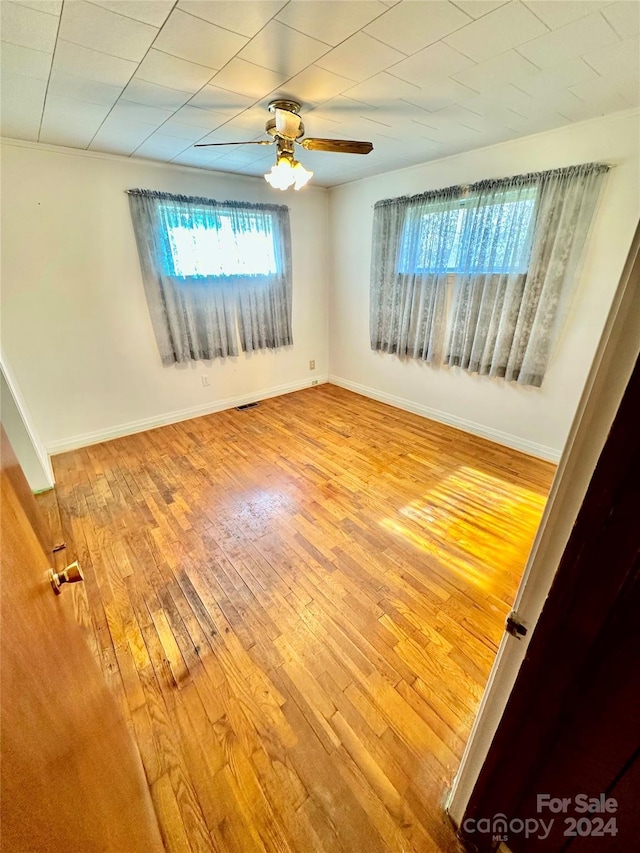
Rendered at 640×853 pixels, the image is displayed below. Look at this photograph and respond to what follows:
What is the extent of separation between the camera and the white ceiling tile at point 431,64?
141 cm

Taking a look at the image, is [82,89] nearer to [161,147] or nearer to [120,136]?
[120,136]

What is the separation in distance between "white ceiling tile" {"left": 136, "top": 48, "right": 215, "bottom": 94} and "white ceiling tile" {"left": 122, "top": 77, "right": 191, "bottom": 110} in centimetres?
5

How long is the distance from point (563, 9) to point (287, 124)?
4.11 feet

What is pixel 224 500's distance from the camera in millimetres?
2422

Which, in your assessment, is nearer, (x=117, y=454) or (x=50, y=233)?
(x=50, y=233)

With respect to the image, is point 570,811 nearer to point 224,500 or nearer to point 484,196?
point 224,500

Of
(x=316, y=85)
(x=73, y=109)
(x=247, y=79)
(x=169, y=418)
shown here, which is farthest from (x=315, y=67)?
(x=169, y=418)

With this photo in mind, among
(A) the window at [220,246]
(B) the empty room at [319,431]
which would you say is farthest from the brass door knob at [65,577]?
(A) the window at [220,246]

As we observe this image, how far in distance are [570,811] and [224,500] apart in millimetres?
2129

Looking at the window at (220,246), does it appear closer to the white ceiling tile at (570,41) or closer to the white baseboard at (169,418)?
the white baseboard at (169,418)

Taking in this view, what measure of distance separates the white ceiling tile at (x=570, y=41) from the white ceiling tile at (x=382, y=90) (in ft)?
1.70

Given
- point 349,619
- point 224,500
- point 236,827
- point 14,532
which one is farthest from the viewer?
point 224,500

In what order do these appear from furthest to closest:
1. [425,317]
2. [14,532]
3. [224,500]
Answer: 1. [425,317]
2. [224,500]
3. [14,532]

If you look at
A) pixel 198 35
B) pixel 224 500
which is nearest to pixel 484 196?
pixel 198 35
